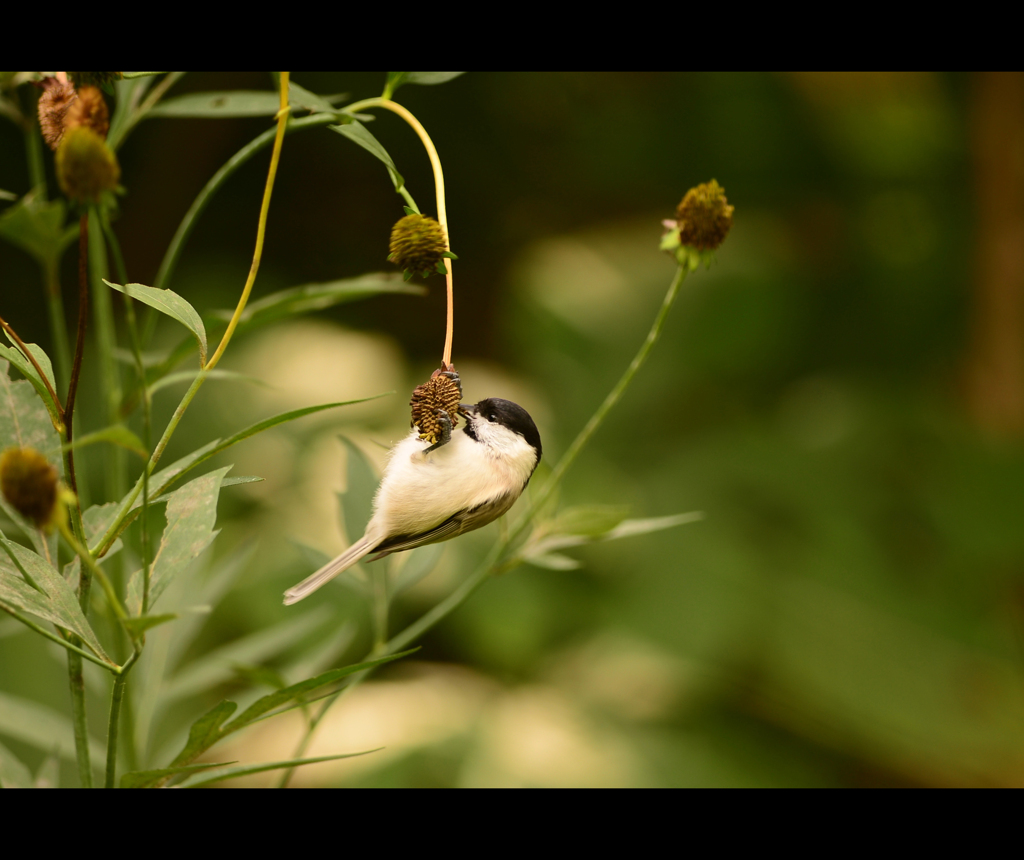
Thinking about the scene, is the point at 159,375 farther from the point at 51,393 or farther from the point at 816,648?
the point at 816,648

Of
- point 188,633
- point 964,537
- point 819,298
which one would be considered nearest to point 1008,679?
point 964,537

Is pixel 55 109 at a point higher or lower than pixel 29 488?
higher

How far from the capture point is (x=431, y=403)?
283mm

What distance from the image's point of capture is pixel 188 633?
0.63 m

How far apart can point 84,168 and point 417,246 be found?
92mm

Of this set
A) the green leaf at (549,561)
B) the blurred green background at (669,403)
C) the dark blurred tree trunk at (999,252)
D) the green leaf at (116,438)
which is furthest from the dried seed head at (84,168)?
the dark blurred tree trunk at (999,252)

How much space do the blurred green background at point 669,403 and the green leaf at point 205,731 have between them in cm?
90

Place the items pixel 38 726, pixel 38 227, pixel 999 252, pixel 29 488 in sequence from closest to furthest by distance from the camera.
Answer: pixel 29 488
pixel 38 227
pixel 38 726
pixel 999 252

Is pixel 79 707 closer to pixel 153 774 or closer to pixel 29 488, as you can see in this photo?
pixel 153 774

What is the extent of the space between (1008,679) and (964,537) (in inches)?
10.0

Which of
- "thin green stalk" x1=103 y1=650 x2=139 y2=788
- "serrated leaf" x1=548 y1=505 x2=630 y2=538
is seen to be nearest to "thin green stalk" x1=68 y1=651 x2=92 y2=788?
"thin green stalk" x1=103 y1=650 x2=139 y2=788

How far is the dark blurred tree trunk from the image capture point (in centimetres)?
165

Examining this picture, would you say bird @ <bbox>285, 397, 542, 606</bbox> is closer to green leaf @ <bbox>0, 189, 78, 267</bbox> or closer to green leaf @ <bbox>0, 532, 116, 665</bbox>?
green leaf @ <bbox>0, 532, 116, 665</bbox>

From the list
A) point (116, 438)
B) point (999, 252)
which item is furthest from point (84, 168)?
point (999, 252)
